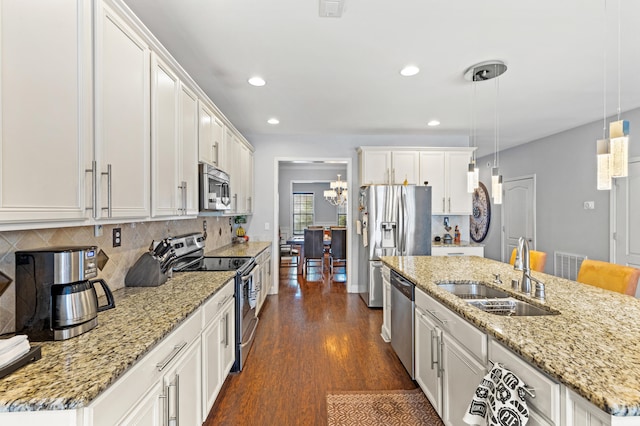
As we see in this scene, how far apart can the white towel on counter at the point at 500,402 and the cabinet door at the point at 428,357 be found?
0.59 m

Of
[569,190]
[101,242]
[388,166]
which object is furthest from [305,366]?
[569,190]

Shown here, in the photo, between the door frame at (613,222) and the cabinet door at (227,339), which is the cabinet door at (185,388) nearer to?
the cabinet door at (227,339)

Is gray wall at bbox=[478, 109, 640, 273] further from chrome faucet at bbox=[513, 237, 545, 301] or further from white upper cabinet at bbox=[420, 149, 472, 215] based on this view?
chrome faucet at bbox=[513, 237, 545, 301]

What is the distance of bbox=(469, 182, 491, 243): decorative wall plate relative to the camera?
7.09 meters

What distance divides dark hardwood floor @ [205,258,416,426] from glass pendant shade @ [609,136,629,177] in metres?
1.95

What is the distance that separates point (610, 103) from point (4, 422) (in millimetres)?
5348

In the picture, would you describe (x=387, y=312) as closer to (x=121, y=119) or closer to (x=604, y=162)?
(x=604, y=162)

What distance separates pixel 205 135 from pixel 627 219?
512 centimetres

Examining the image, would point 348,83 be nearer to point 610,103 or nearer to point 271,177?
point 271,177

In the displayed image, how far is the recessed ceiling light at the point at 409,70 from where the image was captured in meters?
2.61

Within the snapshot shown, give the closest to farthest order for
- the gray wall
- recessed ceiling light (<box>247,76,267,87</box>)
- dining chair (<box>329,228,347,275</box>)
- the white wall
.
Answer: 1. recessed ceiling light (<box>247,76,267,87</box>)
2. the gray wall
3. the white wall
4. dining chair (<box>329,228,347,275</box>)

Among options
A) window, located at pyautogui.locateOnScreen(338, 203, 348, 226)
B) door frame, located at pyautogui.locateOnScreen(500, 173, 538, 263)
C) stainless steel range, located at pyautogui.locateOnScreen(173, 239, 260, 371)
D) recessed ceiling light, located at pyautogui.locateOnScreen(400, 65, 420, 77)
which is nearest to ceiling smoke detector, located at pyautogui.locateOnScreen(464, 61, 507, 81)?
recessed ceiling light, located at pyautogui.locateOnScreen(400, 65, 420, 77)

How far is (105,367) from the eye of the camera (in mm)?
964

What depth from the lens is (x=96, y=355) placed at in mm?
1045
